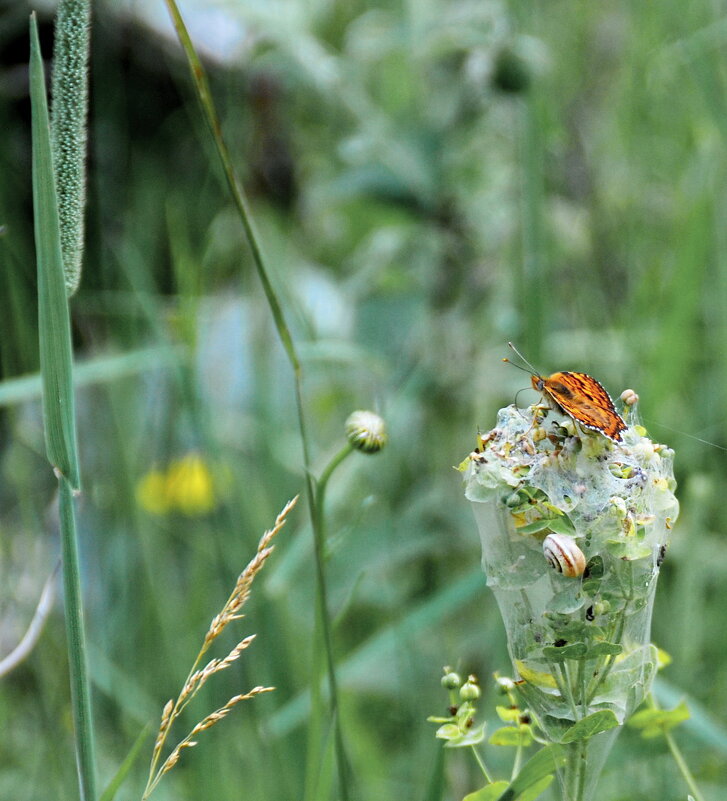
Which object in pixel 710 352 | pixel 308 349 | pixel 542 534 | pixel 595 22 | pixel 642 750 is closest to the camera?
pixel 542 534

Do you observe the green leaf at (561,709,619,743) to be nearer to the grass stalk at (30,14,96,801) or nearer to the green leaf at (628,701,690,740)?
the green leaf at (628,701,690,740)

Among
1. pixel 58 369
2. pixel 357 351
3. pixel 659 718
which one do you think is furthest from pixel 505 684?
pixel 357 351

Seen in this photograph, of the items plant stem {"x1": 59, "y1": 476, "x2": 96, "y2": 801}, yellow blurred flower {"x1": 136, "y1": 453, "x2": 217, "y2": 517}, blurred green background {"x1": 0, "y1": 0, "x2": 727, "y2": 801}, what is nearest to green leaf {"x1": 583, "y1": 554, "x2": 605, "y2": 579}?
plant stem {"x1": 59, "y1": 476, "x2": 96, "y2": 801}

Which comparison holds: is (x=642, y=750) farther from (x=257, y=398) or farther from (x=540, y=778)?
(x=257, y=398)

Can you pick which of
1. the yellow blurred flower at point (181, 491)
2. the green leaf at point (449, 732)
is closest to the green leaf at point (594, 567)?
the green leaf at point (449, 732)

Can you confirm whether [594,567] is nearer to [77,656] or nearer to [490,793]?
[490,793]

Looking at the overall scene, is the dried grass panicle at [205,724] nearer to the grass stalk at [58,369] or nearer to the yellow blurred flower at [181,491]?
the grass stalk at [58,369]

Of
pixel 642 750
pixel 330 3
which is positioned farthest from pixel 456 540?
pixel 330 3
